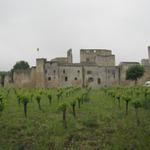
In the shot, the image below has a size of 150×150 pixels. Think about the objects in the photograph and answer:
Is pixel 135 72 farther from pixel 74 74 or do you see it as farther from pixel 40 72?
pixel 40 72

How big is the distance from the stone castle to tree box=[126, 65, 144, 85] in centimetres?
299

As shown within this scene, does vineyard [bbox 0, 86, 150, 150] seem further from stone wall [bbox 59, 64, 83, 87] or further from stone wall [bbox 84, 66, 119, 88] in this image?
stone wall [bbox 84, 66, 119, 88]

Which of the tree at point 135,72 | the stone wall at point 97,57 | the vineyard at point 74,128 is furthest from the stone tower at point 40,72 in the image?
the vineyard at point 74,128

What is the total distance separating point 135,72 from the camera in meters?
56.5

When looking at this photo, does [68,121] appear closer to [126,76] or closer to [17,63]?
[126,76]

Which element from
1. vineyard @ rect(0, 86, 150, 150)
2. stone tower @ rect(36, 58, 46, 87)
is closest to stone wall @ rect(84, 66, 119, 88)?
stone tower @ rect(36, 58, 46, 87)

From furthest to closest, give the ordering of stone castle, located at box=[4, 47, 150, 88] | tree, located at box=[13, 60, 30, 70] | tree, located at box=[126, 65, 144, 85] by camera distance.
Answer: tree, located at box=[13, 60, 30, 70] < tree, located at box=[126, 65, 144, 85] < stone castle, located at box=[4, 47, 150, 88]

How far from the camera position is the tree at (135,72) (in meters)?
56.2

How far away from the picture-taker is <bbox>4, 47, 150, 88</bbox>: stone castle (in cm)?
5591

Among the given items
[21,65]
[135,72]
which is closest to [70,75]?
[135,72]

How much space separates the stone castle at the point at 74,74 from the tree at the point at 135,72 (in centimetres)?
299

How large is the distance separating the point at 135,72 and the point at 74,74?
33.2 feet

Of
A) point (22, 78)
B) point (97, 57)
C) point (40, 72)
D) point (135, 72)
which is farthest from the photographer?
point (97, 57)

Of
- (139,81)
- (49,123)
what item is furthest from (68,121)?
(139,81)
